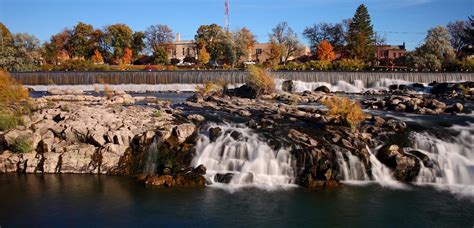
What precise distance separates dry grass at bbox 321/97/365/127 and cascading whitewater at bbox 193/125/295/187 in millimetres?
4526

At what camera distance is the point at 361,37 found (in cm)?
8112

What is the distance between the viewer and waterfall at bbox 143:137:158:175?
65.3 ft

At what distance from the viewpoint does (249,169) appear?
19297mm

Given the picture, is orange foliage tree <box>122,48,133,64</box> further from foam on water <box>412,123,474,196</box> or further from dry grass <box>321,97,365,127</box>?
foam on water <box>412,123,474,196</box>

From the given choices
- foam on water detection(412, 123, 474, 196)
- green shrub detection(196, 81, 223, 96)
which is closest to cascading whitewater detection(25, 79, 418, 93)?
green shrub detection(196, 81, 223, 96)

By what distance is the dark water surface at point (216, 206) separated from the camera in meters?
14.9

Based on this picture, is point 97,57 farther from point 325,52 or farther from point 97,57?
point 325,52

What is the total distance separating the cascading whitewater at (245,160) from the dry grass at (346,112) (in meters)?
4.53

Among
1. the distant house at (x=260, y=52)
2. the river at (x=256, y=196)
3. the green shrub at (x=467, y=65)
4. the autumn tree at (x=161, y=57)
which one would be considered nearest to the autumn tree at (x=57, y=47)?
the autumn tree at (x=161, y=57)

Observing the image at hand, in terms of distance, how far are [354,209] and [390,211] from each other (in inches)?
49.3

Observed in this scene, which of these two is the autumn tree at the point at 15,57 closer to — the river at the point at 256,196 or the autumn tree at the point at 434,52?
the river at the point at 256,196

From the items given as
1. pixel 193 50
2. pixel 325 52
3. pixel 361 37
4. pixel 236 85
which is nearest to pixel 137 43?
pixel 193 50

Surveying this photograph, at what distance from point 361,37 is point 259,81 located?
48.5 m

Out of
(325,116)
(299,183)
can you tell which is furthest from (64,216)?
(325,116)
